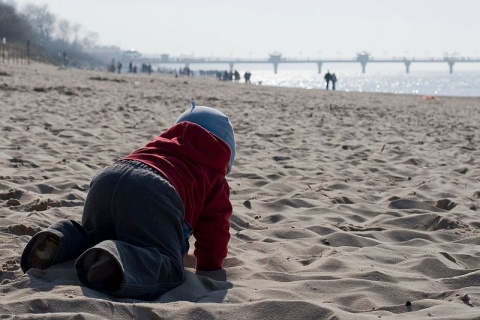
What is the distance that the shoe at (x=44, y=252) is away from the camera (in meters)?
2.79

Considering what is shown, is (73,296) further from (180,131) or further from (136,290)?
(180,131)

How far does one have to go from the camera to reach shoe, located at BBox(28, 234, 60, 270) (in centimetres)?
279

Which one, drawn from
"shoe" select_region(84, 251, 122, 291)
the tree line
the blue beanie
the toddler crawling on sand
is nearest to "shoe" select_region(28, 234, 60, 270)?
the toddler crawling on sand

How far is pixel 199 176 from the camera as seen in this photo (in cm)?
302

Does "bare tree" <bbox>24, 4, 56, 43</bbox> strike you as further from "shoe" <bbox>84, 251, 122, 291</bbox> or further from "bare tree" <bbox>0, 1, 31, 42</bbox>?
"shoe" <bbox>84, 251, 122, 291</bbox>

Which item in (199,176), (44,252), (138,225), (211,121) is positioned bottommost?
(44,252)

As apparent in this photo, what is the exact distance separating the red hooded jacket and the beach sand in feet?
0.46

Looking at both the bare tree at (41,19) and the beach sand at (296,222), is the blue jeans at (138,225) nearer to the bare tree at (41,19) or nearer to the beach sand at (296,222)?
the beach sand at (296,222)

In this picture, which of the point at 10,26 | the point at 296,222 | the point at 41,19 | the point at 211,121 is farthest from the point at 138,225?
the point at 41,19

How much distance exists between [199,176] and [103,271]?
66 centimetres

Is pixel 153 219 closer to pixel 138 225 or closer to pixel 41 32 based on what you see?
pixel 138 225

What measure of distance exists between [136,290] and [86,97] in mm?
10671

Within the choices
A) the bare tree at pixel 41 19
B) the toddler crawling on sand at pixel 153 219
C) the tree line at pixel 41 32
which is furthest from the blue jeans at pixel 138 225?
the bare tree at pixel 41 19

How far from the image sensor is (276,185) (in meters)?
5.21
